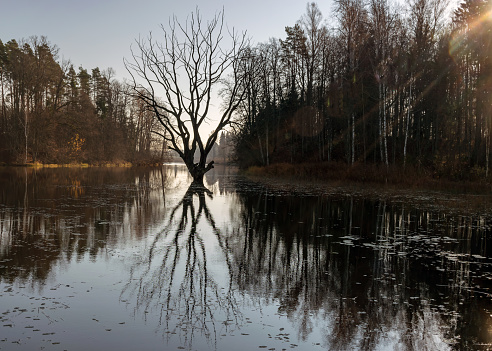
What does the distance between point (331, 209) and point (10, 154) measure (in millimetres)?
48806

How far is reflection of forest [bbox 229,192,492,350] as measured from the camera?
4750mm

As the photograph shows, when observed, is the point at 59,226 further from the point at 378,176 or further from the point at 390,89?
the point at 390,89

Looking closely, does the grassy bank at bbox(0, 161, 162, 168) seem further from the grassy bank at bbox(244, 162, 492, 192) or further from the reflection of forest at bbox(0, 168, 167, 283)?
the reflection of forest at bbox(0, 168, 167, 283)

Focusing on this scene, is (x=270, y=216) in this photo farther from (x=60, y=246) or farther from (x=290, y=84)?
(x=290, y=84)

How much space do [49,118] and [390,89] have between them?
141 feet

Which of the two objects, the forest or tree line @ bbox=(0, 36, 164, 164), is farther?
tree line @ bbox=(0, 36, 164, 164)

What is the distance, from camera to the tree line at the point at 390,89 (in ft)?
95.3

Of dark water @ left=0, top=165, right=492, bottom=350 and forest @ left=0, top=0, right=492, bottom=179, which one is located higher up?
forest @ left=0, top=0, right=492, bottom=179

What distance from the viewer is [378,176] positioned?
27391mm

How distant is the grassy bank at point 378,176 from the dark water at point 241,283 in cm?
1257

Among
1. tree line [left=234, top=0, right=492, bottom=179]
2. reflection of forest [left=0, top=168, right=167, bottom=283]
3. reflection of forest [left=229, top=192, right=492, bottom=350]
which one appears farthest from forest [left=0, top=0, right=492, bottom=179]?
reflection of forest [left=229, top=192, right=492, bottom=350]

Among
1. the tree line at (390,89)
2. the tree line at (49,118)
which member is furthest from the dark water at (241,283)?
the tree line at (49,118)

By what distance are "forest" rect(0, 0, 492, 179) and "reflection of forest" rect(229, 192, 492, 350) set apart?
663 inches

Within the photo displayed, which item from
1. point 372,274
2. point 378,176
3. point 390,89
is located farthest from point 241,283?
point 390,89
